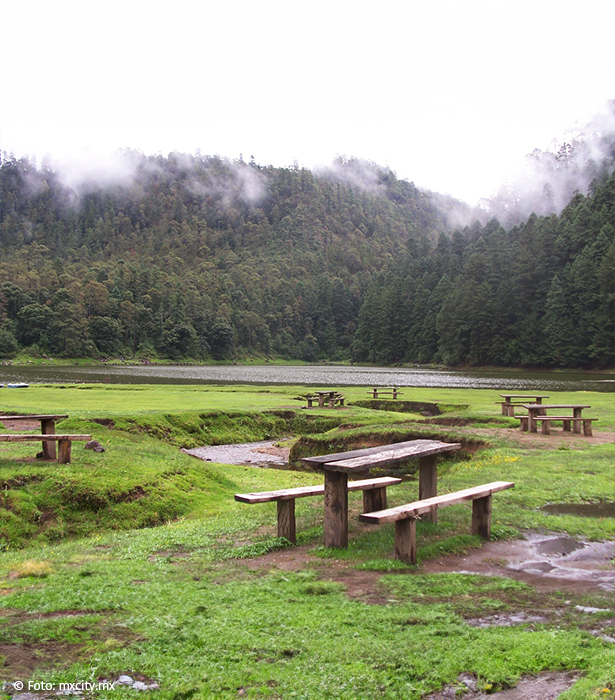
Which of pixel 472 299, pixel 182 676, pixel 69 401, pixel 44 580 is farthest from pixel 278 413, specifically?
pixel 472 299

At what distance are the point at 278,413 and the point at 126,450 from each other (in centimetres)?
1526

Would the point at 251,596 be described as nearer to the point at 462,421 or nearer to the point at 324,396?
the point at 462,421

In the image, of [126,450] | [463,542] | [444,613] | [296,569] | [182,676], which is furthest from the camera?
[126,450]

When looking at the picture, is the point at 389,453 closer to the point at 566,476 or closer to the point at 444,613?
the point at 444,613

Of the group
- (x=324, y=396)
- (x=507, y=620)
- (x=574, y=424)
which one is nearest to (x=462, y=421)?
(x=574, y=424)

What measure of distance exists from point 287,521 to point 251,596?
2.86 metres

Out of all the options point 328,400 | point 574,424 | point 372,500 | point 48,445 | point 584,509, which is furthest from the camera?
point 328,400

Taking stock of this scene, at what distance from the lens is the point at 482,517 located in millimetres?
9688

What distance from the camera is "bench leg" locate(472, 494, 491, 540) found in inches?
380

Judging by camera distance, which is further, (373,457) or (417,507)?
(373,457)

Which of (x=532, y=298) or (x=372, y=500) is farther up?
(x=532, y=298)

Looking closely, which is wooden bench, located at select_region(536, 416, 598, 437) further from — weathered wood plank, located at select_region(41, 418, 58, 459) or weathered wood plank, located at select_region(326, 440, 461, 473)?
weathered wood plank, located at select_region(41, 418, 58, 459)

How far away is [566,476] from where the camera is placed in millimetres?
14523

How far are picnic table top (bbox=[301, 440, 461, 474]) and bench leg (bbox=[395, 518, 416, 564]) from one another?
3.32 ft
